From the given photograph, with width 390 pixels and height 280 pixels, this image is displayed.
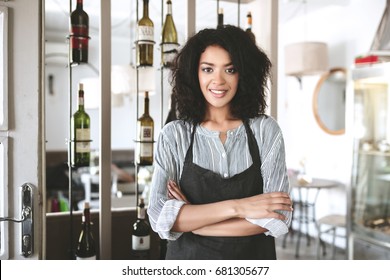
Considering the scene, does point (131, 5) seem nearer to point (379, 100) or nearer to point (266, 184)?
point (379, 100)

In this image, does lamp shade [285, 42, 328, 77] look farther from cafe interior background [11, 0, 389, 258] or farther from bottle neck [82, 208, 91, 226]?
bottle neck [82, 208, 91, 226]

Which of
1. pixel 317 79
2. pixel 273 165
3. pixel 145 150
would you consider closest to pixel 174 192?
pixel 273 165

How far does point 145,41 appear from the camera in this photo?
4.65 ft

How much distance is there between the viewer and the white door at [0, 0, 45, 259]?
115 centimetres

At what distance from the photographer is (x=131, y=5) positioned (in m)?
3.64

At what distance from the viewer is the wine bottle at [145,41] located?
1419 mm

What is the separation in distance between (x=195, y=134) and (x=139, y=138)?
45 centimetres

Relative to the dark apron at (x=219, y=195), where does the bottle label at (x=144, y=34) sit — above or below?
above

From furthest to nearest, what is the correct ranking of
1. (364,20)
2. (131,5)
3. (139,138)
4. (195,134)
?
1. (131,5)
2. (364,20)
3. (139,138)
4. (195,134)

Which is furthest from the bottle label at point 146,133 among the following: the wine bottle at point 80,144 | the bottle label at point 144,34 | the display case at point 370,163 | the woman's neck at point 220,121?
the display case at point 370,163

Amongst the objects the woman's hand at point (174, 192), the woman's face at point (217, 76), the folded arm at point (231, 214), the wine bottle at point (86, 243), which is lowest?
the wine bottle at point (86, 243)

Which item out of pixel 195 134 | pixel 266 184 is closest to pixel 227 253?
pixel 266 184

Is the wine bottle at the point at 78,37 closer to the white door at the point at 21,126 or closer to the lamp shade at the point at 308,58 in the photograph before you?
the white door at the point at 21,126

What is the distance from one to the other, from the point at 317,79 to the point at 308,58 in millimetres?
623
